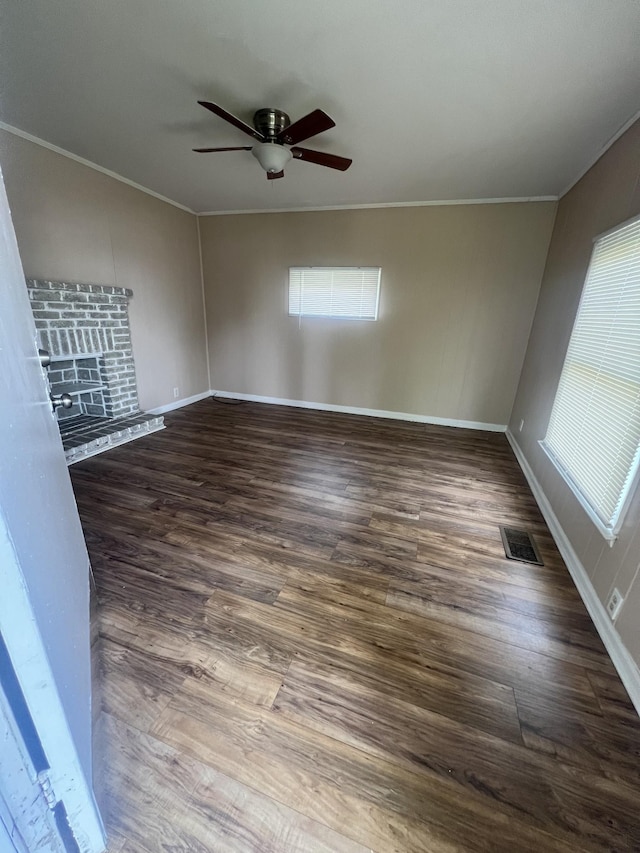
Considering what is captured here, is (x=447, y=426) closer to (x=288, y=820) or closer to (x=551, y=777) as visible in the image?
(x=551, y=777)

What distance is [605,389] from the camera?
1834 mm

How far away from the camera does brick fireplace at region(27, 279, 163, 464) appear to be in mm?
2812

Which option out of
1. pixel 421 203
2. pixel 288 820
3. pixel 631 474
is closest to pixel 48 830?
pixel 288 820

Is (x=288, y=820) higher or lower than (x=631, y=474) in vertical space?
lower

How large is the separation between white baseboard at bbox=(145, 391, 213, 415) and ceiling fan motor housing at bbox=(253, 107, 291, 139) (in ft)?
9.99

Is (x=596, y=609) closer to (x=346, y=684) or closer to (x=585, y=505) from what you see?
(x=585, y=505)

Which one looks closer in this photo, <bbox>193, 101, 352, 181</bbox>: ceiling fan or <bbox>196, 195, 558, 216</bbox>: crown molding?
<bbox>193, 101, 352, 181</bbox>: ceiling fan

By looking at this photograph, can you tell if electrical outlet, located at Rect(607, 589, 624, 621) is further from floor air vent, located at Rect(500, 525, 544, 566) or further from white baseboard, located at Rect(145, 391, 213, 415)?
white baseboard, located at Rect(145, 391, 213, 415)

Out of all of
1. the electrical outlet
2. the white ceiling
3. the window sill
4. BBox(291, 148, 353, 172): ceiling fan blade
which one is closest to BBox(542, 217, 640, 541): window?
the window sill

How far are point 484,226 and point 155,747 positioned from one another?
4.69m

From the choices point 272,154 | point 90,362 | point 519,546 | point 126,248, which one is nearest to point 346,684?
point 519,546

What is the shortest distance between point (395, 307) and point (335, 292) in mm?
802

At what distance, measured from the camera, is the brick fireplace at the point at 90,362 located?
281 cm

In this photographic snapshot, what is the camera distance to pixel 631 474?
1.48 m
